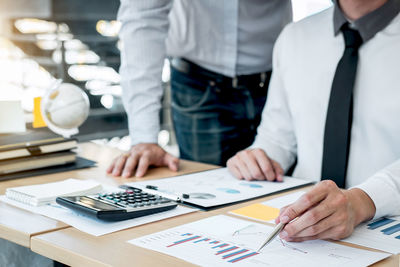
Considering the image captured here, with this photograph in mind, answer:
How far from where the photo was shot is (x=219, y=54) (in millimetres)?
2029

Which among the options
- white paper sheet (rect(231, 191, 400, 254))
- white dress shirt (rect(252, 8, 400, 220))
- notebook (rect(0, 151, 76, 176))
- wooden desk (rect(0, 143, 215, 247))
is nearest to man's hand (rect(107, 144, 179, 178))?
wooden desk (rect(0, 143, 215, 247))

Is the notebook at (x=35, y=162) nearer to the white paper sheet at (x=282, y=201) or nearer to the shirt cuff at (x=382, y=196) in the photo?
the white paper sheet at (x=282, y=201)

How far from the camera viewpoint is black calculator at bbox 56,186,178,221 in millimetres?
1030

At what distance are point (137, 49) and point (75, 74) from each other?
2.24 meters

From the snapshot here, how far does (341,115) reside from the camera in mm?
1458

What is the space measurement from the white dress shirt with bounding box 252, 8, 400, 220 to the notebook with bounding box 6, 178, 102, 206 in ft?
1.93

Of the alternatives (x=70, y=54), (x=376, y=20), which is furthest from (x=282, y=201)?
(x=70, y=54)

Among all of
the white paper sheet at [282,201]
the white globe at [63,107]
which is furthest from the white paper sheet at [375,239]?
the white globe at [63,107]

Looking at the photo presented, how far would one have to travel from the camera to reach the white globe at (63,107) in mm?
1733

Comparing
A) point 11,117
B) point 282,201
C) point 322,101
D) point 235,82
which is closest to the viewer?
point 282,201

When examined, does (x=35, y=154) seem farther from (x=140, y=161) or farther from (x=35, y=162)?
(x=140, y=161)

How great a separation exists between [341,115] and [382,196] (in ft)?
1.31

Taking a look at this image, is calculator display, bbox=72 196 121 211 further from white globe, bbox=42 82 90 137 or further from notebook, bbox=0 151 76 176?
white globe, bbox=42 82 90 137

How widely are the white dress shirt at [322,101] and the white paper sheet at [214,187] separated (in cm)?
19
